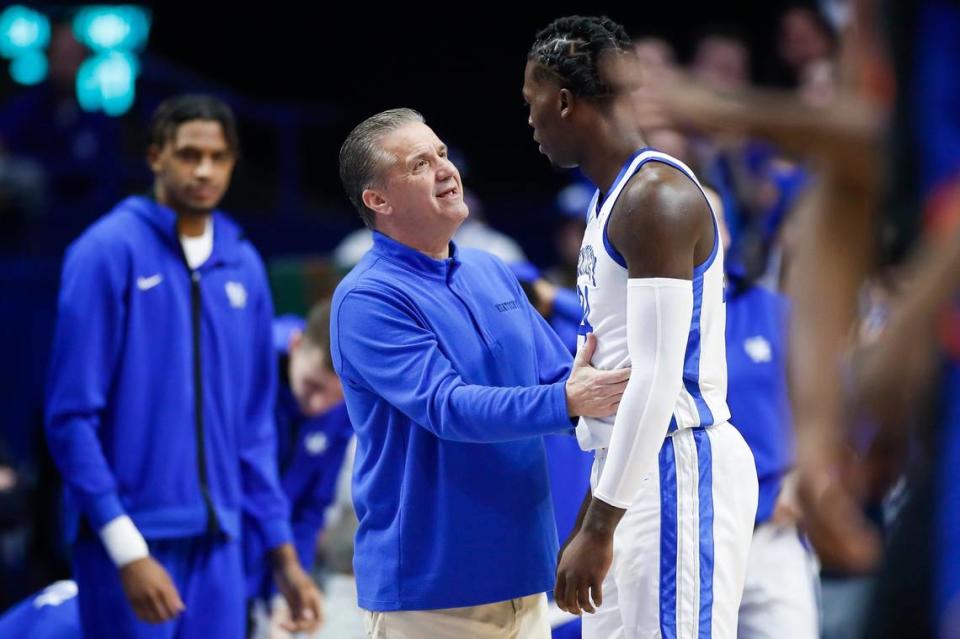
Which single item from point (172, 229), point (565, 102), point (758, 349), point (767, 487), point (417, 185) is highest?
point (565, 102)

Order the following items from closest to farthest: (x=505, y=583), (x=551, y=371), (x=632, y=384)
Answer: (x=632, y=384), (x=505, y=583), (x=551, y=371)

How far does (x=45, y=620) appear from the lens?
14.6 ft

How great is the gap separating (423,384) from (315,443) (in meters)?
1.97

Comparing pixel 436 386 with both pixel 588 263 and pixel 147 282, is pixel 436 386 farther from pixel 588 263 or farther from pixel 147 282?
pixel 147 282

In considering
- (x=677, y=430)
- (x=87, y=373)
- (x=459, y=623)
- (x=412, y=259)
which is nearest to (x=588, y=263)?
(x=677, y=430)

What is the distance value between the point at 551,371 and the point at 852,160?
1896 millimetres

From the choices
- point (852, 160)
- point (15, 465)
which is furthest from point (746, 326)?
point (15, 465)

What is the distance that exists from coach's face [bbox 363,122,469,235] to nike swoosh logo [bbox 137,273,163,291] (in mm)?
1000

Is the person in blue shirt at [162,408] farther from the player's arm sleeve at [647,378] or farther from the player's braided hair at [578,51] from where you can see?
the player's arm sleeve at [647,378]

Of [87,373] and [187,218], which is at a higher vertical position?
[187,218]

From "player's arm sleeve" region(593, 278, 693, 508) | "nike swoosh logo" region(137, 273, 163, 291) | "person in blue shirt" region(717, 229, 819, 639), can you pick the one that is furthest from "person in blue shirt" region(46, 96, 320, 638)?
"player's arm sleeve" region(593, 278, 693, 508)

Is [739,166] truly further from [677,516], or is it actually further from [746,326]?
[677,516]

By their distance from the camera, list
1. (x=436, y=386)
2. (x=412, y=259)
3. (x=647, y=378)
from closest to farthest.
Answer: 1. (x=647, y=378)
2. (x=436, y=386)
3. (x=412, y=259)

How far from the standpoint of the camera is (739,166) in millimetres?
5953
